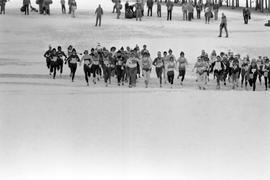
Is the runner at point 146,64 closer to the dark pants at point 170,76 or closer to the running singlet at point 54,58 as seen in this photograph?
the dark pants at point 170,76

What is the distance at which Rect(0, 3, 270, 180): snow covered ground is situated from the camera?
47.9ft

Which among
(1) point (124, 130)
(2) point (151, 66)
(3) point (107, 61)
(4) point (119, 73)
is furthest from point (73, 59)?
(1) point (124, 130)

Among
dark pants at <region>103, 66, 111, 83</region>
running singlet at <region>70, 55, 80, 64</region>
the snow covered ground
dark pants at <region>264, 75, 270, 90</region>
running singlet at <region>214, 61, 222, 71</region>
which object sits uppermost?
running singlet at <region>70, 55, 80, 64</region>

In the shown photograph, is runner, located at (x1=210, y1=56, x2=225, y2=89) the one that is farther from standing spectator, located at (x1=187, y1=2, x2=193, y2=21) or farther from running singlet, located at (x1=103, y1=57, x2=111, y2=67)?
standing spectator, located at (x1=187, y1=2, x2=193, y2=21)

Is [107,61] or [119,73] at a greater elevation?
[107,61]

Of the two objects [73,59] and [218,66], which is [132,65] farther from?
[218,66]

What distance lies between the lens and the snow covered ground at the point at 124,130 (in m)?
14.6

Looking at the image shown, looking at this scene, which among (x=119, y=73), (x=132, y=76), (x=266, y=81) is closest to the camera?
(x=132, y=76)

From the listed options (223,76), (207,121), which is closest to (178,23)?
(223,76)

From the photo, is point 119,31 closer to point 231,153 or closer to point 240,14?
point 240,14

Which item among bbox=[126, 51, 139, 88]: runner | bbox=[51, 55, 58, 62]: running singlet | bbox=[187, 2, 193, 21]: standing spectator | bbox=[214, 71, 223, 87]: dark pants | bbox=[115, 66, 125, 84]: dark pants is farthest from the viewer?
bbox=[187, 2, 193, 21]: standing spectator

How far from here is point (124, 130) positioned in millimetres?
17703

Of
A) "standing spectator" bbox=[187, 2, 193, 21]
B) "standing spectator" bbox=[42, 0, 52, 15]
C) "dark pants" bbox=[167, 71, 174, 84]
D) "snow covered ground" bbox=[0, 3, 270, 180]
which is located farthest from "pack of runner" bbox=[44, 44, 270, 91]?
"standing spectator" bbox=[187, 2, 193, 21]

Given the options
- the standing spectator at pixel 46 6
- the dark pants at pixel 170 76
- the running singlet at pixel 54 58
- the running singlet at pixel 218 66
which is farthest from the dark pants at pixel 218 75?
the standing spectator at pixel 46 6
